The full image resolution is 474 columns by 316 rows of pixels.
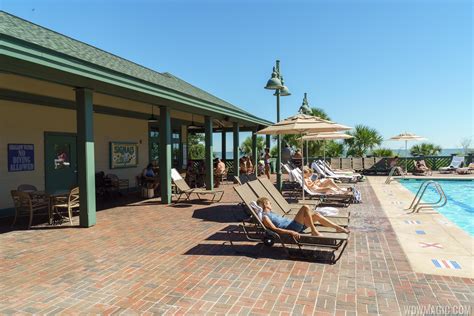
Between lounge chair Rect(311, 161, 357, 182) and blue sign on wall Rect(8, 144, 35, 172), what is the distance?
9256mm

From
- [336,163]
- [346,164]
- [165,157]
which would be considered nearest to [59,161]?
[165,157]

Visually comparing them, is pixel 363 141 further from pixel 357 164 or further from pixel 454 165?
pixel 454 165

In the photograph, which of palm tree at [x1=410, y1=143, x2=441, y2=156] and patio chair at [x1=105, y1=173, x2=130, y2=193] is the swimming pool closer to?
patio chair at [x1=105, y1=173, x2=130, y2=193]

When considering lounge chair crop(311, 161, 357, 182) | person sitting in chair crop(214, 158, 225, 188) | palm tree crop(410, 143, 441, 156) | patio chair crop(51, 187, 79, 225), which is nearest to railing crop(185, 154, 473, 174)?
palm tree crop(410, 143, 441, 156)

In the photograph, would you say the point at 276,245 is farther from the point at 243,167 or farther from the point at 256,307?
the point at 243,167

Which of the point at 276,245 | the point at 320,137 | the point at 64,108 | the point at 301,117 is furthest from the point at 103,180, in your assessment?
the point at 320,137

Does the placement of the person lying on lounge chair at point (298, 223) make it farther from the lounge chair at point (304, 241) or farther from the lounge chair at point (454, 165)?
the lounge chair at point (454, 165)

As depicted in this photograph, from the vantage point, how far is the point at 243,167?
15.4m

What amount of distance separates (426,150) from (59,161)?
2589 cm

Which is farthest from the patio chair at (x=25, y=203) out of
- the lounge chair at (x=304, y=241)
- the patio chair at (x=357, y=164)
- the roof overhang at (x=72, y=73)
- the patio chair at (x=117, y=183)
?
the patio chair at (x=357, y=164)

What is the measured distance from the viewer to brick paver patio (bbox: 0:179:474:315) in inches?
134

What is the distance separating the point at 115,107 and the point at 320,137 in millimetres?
7986

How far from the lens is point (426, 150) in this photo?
26.6 meters

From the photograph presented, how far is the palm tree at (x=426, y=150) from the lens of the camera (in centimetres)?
2639
